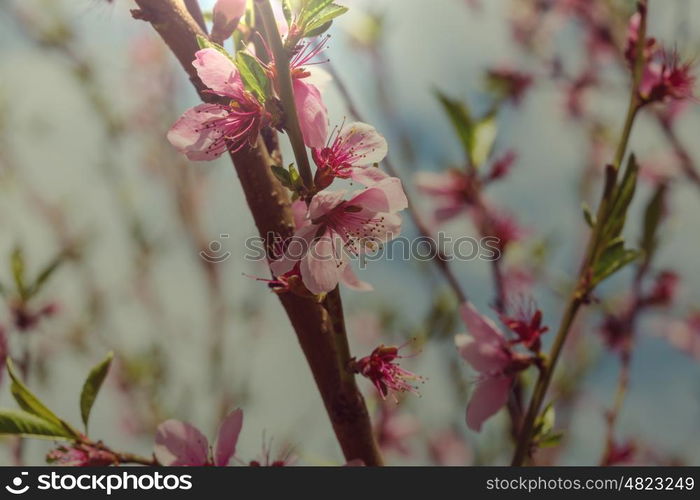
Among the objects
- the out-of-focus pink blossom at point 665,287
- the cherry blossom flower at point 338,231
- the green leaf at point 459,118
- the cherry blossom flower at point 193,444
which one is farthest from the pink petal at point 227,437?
the out-of-focus pink blossom at point 665,287

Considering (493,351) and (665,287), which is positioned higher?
(493,351)

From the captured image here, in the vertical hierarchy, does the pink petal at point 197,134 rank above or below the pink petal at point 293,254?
above

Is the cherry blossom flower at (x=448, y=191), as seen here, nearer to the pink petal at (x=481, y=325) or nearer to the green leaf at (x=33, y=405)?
Result: the pink petal at (x=481, y=325)

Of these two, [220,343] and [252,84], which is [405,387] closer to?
[252,84]

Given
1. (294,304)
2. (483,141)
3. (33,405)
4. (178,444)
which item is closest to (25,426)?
(33,405)

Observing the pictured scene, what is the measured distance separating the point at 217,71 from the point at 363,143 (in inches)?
6.7

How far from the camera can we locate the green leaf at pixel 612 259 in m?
0.68

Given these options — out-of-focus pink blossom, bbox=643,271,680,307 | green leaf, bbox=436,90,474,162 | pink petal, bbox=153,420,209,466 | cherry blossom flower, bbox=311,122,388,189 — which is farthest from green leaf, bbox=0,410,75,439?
out-of-focus pink blossom, bbox=643,271,680,307

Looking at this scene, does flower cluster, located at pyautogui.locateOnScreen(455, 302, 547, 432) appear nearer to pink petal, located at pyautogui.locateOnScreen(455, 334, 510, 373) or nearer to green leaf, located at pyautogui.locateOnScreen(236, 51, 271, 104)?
pink petal, located at pyautogui.locateOnScreen(455, 334, 510, 373)

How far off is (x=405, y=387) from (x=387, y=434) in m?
1.47

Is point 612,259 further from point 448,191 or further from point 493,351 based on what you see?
point 448,191

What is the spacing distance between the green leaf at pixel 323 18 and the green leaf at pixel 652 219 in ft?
1.90

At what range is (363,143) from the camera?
2.12ft
